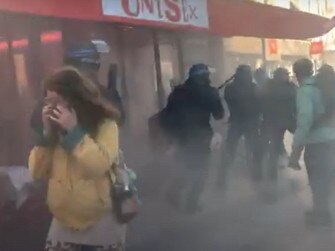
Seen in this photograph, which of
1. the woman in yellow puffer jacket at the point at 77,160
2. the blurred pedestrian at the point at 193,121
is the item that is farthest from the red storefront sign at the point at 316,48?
the woman in yellow puffer jacket at the point at 77,160

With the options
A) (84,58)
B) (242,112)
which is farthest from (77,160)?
(242,112)

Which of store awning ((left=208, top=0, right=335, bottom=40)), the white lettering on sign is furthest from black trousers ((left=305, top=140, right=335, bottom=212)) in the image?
store awning ((left=208, top=0, right=335, bottom=40))

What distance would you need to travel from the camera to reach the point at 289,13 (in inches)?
404

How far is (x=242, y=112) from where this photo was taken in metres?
9.52

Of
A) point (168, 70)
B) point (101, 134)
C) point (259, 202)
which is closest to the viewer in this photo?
point (101, 134)

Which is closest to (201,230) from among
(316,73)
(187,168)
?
(187,168)

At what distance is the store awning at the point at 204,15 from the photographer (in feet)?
22.0

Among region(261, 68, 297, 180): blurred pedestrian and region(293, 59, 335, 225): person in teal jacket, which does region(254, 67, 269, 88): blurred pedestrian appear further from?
region(293, 59, 335, 225): person in teal jacket

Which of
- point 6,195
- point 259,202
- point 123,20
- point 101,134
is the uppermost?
point 123,20

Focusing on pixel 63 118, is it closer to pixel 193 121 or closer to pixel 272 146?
pixel 193 121

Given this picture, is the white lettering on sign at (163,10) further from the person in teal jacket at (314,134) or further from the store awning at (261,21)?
the person in teal jacket at (314,134)

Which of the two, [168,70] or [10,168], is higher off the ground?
[168,70]

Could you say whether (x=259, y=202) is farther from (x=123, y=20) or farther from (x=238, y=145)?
(x=123, y=20)

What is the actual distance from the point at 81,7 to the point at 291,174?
14.0 feet
